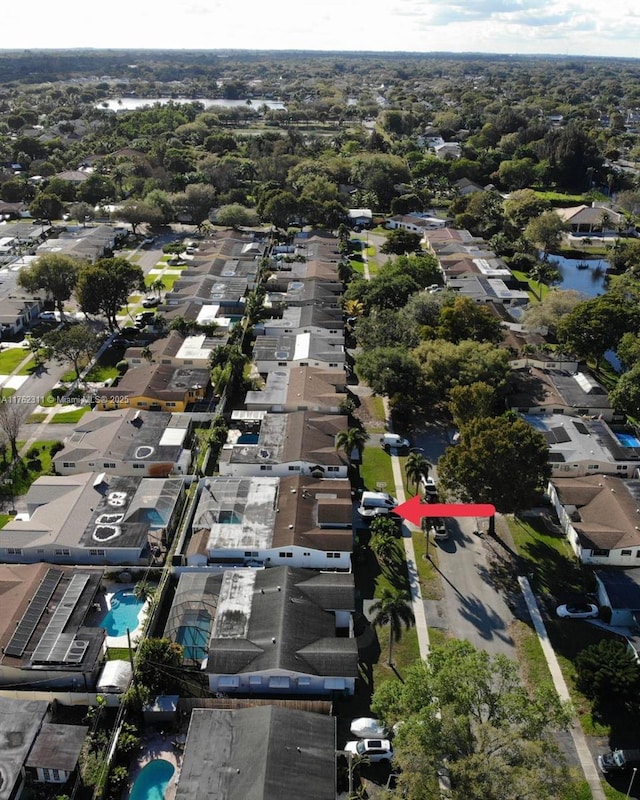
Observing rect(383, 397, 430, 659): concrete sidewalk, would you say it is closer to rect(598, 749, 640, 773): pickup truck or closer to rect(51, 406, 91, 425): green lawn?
rect(598, 749, 640, 773): pickup truck

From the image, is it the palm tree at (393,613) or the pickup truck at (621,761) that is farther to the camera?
the palm tree at (393,613)

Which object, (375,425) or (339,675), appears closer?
(339,675)

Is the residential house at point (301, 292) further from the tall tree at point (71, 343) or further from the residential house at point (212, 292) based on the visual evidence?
→ the tall tree at point (71, 343)

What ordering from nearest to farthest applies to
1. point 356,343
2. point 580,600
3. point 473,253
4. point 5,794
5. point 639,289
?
point 5,794, point 580,600, point 356,343, point 639,289, point 473,253

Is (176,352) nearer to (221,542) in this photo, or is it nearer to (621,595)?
(221,542)

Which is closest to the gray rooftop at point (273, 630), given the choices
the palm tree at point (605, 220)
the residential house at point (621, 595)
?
the residential house at point (621, 595)

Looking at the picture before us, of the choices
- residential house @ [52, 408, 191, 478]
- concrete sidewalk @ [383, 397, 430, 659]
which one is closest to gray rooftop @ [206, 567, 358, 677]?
concrete sidewalk @ [383, 397, 430, 659]

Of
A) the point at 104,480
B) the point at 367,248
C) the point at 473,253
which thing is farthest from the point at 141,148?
the point at 104,480

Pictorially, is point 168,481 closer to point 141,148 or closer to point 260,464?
point 260,464
